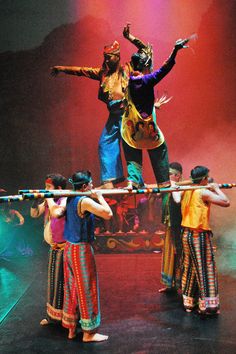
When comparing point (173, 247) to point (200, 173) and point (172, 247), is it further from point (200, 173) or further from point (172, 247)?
point (200, 173)

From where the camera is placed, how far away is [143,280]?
5484mm

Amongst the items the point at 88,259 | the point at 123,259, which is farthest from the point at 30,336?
the point at 123,259

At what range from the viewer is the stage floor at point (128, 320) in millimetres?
3640

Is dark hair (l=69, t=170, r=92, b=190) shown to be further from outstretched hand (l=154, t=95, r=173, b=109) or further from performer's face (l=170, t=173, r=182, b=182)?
performer's face (l=170, t=173, r=182, b=182)

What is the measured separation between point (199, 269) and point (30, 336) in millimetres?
1926

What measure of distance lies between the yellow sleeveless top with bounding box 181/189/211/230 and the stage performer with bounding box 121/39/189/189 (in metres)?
1.00

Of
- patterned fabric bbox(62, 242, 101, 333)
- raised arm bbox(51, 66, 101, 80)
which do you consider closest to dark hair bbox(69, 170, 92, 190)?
patterned fabric bbox(62, 242, 101, 333)

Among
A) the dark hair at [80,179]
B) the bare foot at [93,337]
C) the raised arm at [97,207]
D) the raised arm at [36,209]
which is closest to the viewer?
the raised arm at [97,207]

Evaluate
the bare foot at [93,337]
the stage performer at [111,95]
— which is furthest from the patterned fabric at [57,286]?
the stage performer at [111,95]

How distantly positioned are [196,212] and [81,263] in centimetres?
143

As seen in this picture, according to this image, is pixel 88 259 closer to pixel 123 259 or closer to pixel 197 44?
pixel 123 259

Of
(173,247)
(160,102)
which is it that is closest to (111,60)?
(160,102)

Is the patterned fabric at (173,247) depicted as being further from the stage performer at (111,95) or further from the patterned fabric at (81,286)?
the patterned fabric at (81,286)

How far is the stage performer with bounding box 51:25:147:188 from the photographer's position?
12.0 ft
